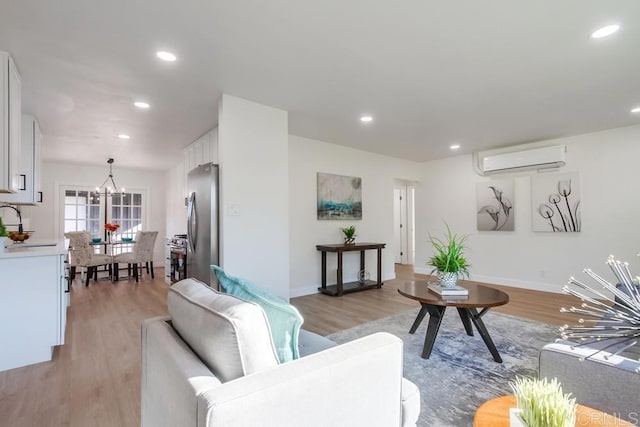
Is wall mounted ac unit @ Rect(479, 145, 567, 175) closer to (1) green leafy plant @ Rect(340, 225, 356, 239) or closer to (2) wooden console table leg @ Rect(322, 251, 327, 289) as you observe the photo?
(1) green leafy plant @ Rect(340, 225, 356, 239)

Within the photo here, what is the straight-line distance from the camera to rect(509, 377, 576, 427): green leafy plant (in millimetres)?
731

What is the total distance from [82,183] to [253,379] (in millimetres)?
7784

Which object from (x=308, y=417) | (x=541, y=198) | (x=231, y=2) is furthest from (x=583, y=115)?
(x=308, y=417)

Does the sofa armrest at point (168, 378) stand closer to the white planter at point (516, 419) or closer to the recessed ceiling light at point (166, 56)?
the white planter at point (516, 419)

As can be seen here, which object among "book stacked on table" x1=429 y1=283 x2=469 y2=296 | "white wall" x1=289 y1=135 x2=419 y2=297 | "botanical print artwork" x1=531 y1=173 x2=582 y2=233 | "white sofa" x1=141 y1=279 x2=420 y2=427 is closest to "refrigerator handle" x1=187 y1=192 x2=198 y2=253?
"white wall" x1=289 y1=135 x2=419 y2=297

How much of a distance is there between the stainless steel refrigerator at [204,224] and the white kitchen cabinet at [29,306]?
1212mm

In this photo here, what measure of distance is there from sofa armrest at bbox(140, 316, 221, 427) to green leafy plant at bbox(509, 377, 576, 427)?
0.81m

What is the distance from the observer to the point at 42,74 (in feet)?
8.75

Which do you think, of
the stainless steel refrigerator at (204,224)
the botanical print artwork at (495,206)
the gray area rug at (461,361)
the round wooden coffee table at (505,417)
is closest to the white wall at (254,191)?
the stainless steel refrigerator at (204,224)

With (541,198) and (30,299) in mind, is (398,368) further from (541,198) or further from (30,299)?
(541,198)

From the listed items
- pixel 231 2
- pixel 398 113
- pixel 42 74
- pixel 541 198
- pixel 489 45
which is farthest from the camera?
pixel 541 198

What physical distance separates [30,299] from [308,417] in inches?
111

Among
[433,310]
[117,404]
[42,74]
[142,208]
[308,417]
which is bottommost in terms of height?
[117,404]

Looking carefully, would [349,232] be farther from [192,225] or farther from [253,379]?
[253,379]
